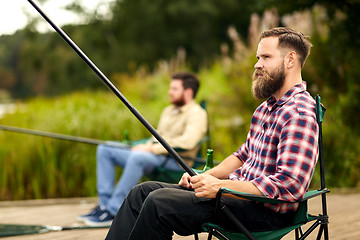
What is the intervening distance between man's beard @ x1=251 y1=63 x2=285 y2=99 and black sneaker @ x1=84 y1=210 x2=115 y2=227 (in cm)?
187

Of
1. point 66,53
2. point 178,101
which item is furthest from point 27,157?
point 66,53

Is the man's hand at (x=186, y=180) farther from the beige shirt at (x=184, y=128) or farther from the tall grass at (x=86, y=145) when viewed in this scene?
the tall grass at (x=86, y=145)

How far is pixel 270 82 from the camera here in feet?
6.69

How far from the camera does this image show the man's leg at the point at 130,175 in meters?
3.63

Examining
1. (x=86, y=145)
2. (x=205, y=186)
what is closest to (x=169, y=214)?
(x=205, y=186)

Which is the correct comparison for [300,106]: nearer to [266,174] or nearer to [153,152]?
[266,174]

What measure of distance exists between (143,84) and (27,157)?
14.6ft

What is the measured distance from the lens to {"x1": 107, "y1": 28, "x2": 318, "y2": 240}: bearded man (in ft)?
6.09

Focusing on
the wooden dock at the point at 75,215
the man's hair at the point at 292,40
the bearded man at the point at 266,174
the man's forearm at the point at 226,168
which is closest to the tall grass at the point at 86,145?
the wooden dock at the point at 75,215

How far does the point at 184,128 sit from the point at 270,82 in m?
1.84

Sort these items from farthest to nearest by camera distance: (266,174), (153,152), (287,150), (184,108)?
(184,108), (153,152), (266,174), (287,150)

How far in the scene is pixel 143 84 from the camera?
9.24 m

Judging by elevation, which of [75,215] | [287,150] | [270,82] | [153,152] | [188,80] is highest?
[188,80]

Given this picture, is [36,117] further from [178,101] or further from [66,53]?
[66,53]
